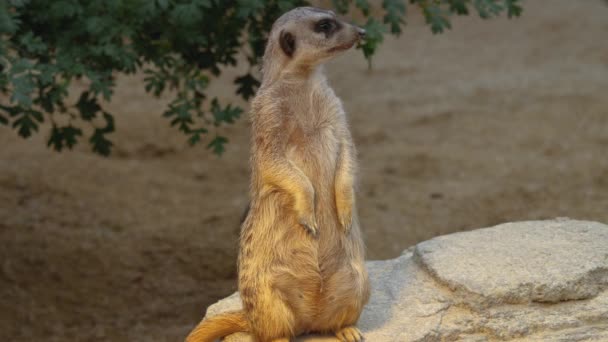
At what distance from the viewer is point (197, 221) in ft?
20.1

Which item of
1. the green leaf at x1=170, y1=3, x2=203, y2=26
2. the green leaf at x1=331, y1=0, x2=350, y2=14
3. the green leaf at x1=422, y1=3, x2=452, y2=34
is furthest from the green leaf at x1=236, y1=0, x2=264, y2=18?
the green leaf at x1=422, y1=3, x2=452, y2=34

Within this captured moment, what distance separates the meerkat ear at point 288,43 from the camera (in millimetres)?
2938

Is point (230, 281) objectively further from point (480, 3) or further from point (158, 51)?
point (480, 3)

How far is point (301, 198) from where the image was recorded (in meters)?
2.93

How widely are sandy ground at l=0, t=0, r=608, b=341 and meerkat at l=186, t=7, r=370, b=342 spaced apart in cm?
164

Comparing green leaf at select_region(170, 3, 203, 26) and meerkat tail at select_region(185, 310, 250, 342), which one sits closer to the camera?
meerkat tail at select_region(185, 310, 250, 342)

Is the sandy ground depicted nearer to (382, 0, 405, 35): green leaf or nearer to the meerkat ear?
(382, 0, 405, 35): green leaf

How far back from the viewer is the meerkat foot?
9.94 ft

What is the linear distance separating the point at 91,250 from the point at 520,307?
3.10 m

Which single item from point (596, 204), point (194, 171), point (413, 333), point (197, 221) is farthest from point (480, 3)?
point (194, 171)

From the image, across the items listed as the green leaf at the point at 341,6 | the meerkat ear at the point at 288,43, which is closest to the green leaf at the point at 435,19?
the green leaf at the point at 341,6

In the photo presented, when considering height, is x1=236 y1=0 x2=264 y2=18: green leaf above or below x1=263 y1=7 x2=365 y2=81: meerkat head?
above

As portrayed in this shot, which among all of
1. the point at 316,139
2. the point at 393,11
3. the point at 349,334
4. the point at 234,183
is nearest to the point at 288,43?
the point at 316,139

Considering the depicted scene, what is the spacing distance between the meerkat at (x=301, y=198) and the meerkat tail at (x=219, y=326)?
161mm
